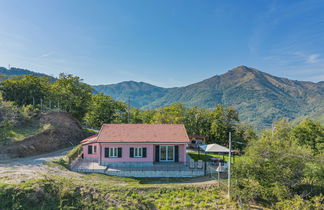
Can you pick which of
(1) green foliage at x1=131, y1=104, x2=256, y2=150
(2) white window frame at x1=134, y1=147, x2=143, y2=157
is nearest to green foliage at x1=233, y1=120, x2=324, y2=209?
(2) white window frame at x1=134, y1=147, x2=143, y2=157

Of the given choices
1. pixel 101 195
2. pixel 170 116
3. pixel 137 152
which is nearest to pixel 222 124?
pixel 170 116

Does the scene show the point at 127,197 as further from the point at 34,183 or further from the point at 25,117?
the point at 25,117

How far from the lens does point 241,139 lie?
30.8m

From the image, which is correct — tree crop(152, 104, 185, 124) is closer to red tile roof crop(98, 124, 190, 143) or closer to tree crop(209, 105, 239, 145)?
tree crop(209, 105, 239, 145)

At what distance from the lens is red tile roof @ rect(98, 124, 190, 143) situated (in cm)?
1936

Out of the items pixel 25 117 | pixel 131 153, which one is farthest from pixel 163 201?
pixel 25 117

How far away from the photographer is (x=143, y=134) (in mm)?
20422

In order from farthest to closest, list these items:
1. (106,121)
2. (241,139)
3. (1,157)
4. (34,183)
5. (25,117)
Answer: (106,121)
(241,139)
(25,117)
(1,157)
(34,183)

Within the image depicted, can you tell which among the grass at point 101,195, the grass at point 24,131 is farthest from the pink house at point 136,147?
the grass at point 24,131

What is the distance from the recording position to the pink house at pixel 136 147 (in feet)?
62.7

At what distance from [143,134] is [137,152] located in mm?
2132

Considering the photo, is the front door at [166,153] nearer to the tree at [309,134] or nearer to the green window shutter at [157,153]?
the green window shutter at [157,153]

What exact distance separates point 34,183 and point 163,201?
30.3 ft

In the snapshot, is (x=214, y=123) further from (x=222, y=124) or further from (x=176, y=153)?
(x=176, y=153)
